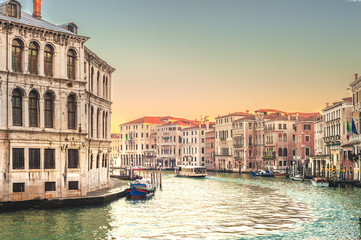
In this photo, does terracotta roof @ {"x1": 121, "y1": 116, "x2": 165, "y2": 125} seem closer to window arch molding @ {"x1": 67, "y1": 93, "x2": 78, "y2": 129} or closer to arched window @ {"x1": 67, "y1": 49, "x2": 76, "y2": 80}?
arched window @ {"x1": 67, "y1": 49, "x2": 76, "y2": 80}

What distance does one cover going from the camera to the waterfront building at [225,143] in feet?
299

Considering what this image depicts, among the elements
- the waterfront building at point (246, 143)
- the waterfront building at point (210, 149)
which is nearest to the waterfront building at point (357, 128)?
the waterfront building at point (246, 143)

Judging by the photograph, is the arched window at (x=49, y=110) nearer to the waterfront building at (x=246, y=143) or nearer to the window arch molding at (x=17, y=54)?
the window arch molding at (x=17, y=54)

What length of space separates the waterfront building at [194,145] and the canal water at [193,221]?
242 feet

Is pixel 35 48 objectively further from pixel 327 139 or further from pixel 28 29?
pixel 327 139

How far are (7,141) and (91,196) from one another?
5.38 metres

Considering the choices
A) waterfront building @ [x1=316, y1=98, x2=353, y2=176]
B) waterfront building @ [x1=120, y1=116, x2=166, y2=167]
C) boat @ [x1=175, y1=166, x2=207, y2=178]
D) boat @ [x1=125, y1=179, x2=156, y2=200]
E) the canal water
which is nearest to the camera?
the canal water

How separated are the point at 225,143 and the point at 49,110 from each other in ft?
230

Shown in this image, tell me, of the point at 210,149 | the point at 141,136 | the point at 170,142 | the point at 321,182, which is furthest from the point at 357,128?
the point at 141,136

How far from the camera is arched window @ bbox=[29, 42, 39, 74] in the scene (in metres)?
25.9

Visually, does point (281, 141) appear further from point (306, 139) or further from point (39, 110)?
point (39, 110)

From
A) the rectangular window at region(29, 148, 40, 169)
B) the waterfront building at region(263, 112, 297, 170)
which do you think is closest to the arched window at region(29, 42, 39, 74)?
the rectangular window at region(29, 148, 40, 169)

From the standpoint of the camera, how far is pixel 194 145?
108625mm

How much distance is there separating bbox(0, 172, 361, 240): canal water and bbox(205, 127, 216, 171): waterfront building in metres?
68.2
